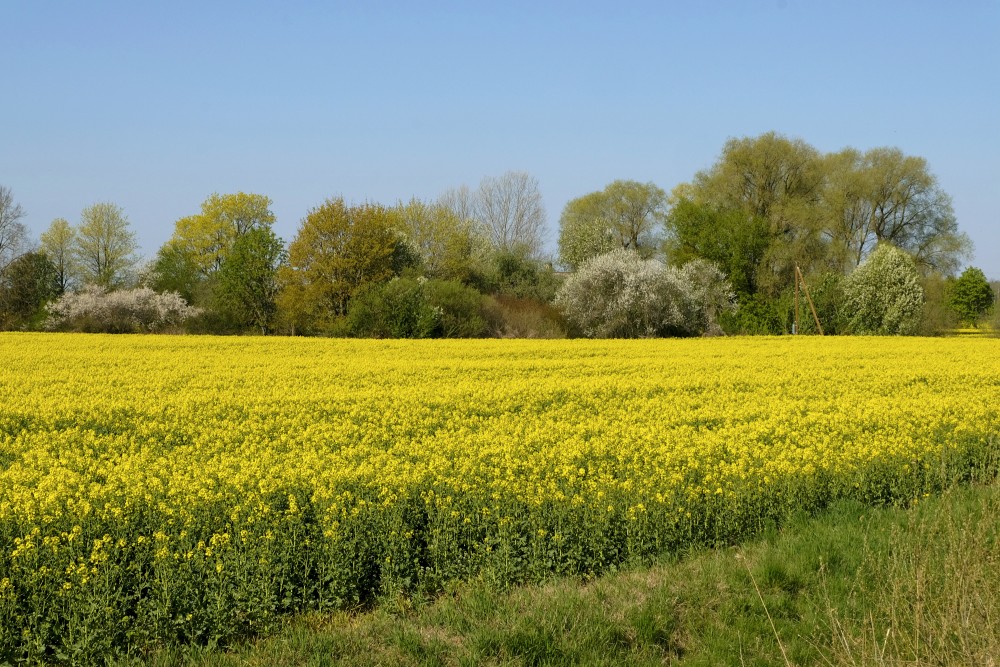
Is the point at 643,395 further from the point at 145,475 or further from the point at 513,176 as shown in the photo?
the point at 513,176

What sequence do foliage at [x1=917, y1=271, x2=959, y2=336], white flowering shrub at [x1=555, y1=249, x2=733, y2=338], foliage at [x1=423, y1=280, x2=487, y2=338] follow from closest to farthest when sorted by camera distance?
foliage at [x1=423, y1=280, x2=487, y2=338]
white flowering shrub at [x1=555, y1=249, x2=733, y2=338]
foliage at [x1=917, y1=271, x2=959, y2=336]

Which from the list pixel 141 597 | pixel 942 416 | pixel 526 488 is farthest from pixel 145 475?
pixel 942 416

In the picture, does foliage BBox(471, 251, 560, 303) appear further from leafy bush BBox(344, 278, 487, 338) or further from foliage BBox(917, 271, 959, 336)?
foliage BBox(917, 271, 959, 336)

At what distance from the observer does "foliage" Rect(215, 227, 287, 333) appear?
148 feet

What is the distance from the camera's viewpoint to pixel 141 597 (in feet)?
20.6

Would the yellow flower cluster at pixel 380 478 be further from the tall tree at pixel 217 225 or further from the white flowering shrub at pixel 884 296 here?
the tall tree at pixel 217 225

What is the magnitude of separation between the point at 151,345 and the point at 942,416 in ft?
81.7

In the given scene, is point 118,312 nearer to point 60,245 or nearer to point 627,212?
point 60,245

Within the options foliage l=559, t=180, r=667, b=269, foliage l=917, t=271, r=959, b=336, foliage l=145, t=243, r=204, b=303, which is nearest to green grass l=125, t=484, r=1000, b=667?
foliage l=145, t=243, r=204, b=303

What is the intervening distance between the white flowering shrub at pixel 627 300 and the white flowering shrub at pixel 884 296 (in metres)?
9.88

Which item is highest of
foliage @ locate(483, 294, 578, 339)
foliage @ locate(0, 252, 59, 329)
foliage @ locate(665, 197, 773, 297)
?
foliage @ locate(665, 197, 773, 297)

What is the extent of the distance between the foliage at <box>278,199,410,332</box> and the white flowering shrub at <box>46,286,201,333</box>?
6.17 metres

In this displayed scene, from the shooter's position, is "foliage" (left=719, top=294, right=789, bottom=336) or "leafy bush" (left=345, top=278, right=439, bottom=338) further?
"foliage" (left=719, top=294, right=789, bottom=336)

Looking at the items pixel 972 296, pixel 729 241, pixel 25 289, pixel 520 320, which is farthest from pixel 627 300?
pixel 972 296
